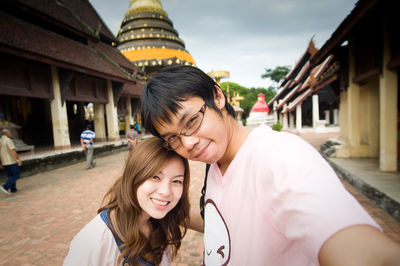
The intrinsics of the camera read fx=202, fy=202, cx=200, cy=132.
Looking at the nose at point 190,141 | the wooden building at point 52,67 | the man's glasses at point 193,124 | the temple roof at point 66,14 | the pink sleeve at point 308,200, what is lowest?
the pink sleeve at point 308,200

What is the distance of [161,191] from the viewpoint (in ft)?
4.23

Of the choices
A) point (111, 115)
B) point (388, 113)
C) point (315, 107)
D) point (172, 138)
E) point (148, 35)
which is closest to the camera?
point (172, 138)

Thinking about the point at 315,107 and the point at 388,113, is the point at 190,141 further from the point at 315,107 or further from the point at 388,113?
the point at 315,107

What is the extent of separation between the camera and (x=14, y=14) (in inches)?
300

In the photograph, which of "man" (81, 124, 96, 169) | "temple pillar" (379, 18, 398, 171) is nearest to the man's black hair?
"temple pillar" (379, 18, 398, 171)

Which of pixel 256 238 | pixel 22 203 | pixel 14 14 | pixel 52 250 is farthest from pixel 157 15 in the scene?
pixel 256 238

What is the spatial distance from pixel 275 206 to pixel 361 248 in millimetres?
217

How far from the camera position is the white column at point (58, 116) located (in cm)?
838

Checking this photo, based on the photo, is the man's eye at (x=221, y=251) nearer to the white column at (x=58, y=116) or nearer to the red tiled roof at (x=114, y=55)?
the white column at (x=58, y=116)

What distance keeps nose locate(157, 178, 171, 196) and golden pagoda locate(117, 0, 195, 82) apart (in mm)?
20236

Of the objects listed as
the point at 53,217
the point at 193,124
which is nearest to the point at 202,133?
the point at 193,124

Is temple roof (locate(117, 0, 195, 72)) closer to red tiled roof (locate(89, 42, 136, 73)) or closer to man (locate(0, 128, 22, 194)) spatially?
red tiled roof (locate(89, 42, 136, 73))

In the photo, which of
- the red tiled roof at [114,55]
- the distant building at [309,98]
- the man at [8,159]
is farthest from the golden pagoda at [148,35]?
the man at [8,159]

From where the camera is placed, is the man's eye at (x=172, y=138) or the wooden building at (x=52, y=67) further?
the wooden building at (x=52, y=67)
